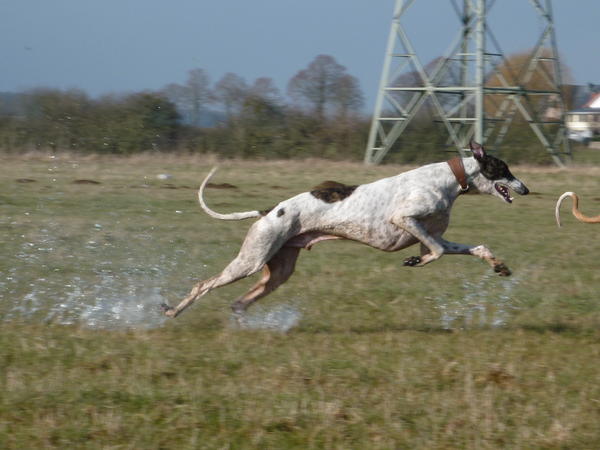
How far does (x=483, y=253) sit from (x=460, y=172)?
2.24 ft

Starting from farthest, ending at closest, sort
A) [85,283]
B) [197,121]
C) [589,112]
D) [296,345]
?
[589,112], [197,121], [85,283], [296,345]

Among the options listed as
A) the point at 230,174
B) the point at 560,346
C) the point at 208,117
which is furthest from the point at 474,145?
the point at 208,117

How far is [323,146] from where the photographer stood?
29.8 m

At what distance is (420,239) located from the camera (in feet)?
24.5

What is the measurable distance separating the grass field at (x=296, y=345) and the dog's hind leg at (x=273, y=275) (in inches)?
7.9

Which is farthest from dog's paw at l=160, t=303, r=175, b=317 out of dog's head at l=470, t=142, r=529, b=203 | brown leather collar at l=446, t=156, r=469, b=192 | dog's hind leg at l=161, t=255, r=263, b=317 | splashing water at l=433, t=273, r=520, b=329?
dog's head at l=470, t=142, r=529, b=203

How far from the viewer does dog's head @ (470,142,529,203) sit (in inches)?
301

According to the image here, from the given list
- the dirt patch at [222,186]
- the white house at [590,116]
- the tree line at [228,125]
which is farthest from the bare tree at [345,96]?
the white house at [590,116]

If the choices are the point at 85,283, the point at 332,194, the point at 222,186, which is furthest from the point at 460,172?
the point at 222,186

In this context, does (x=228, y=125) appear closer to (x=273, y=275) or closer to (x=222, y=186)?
(x=222, y=186)

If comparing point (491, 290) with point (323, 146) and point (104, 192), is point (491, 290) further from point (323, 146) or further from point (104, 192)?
point (323, 146)

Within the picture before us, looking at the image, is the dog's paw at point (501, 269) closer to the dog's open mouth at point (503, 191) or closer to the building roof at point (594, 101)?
the dog's open mouth at point (503, 191)

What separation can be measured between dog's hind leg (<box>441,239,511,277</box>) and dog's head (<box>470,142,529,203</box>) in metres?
0.50

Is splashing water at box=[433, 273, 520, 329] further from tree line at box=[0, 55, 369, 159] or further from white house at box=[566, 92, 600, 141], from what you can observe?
white house at box=[566, 92, 600, 141]
